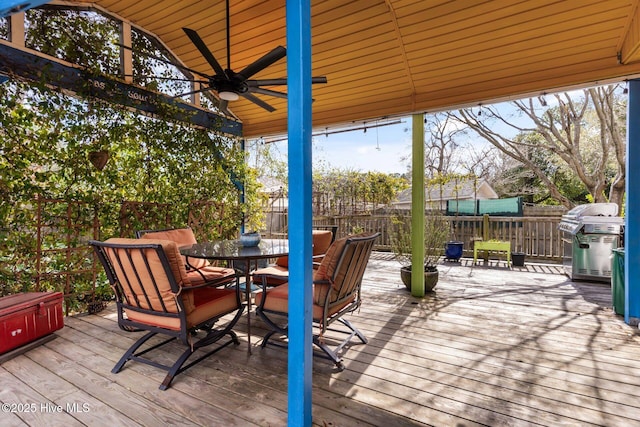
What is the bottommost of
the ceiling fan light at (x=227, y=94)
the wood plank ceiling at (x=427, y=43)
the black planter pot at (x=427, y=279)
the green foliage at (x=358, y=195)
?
the black planter pot at (x=427, y=279)

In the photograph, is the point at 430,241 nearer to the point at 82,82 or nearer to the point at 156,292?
the point at 156,292

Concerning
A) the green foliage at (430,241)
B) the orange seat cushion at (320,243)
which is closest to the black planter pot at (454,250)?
the green foliage at (430,241)

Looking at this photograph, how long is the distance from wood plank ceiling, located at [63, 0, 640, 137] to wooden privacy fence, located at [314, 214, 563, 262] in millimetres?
2610

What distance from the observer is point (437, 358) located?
8.28 feet

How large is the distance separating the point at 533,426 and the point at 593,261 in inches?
177

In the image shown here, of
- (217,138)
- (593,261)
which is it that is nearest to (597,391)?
(593,261)

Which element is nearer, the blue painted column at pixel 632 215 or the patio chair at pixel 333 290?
the patio chair at pixel 333 290

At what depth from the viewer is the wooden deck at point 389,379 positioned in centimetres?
181

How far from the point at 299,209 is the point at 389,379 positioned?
57.2 inches

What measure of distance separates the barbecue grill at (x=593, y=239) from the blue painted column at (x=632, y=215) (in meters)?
1.48

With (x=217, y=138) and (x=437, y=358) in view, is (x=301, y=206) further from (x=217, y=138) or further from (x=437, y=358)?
(x=217, y=138)

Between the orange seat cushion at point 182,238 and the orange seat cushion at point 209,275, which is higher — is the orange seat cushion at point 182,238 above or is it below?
above

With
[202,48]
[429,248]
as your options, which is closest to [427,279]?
[429,248]

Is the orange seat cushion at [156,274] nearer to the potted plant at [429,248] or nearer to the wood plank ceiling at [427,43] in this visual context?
the wood plank ceiling at [427,43]
